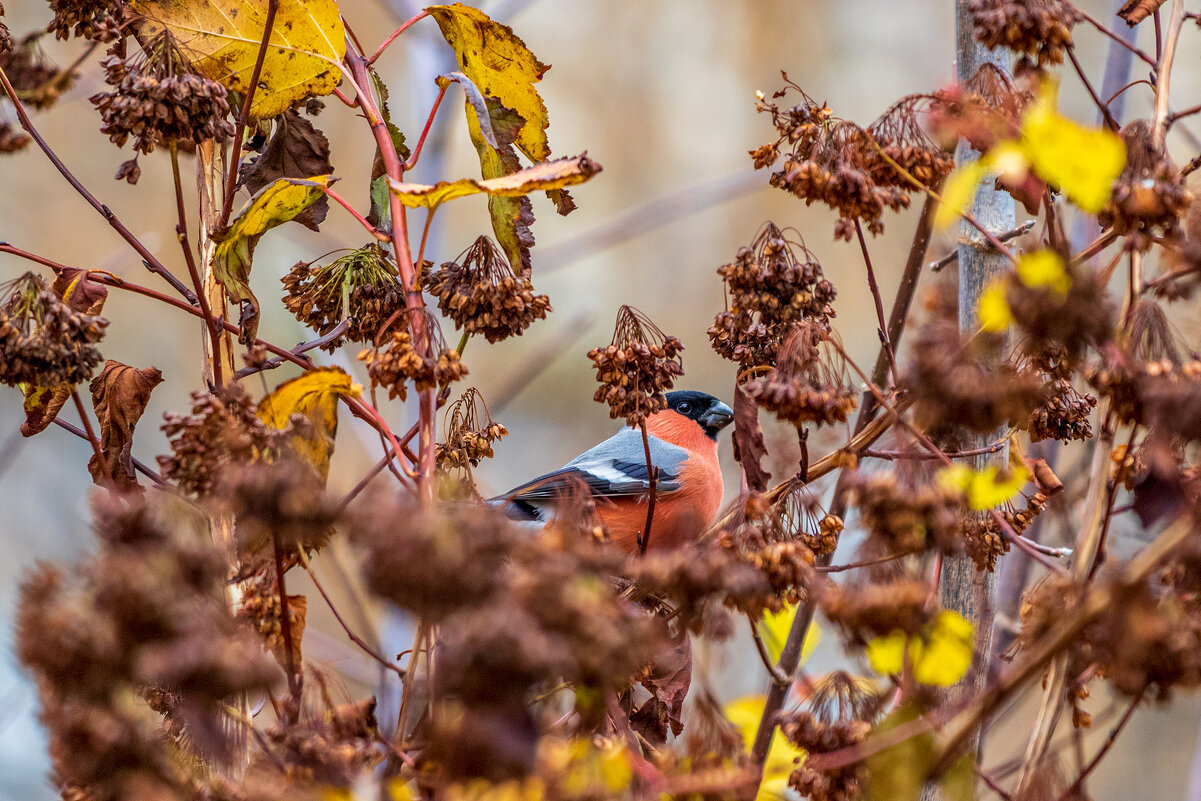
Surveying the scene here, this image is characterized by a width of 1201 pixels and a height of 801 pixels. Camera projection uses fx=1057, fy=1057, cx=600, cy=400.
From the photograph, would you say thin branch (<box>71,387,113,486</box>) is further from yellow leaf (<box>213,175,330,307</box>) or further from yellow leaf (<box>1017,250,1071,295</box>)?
yellow leaf (<box>1017,250,1071,295</box>)

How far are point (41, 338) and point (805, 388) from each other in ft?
1.94

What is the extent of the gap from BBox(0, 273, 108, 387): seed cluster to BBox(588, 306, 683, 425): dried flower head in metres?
0.43

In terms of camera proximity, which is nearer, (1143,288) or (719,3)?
(1143,288)

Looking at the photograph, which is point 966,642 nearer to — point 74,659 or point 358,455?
point 74,659

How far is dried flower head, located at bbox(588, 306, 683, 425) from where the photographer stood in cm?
99

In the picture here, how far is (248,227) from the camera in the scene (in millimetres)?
965

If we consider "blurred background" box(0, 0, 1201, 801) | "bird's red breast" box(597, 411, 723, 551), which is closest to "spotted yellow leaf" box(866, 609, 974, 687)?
"bird's red breast" box(597, 411, 723, 551)

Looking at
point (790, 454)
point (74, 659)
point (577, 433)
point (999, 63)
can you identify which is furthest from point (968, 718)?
point (577, 433)

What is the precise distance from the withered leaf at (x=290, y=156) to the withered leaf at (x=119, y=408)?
25 centimetres

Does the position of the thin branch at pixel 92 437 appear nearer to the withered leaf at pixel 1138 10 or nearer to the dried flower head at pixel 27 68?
the dried flower head at pixel 27 68

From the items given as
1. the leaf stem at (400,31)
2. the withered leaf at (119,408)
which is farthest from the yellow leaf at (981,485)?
the withered leaf at (119,408)

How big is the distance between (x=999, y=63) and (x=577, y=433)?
3881 millimetres

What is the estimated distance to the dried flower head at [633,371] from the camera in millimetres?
991

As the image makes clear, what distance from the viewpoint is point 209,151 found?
112cm
